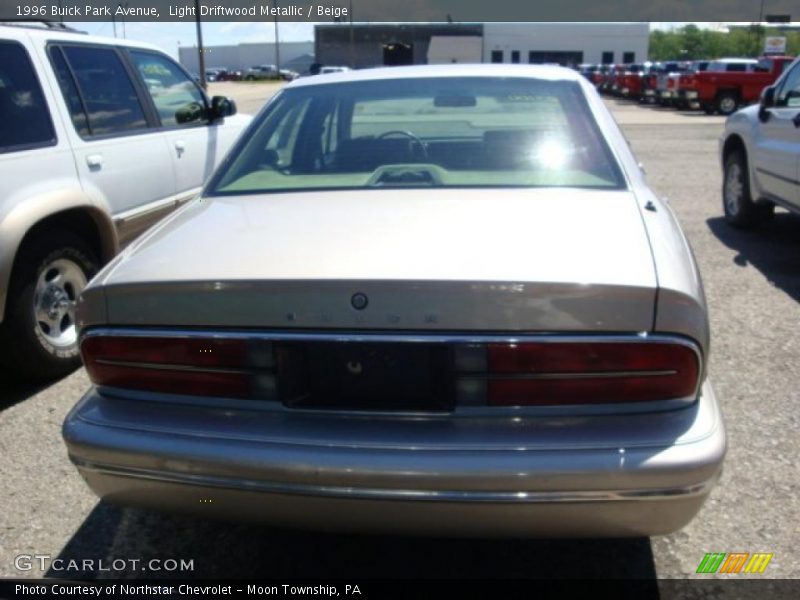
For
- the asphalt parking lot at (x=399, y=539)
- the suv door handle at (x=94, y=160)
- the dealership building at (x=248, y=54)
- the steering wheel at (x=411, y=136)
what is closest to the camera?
the asphalt parking lot at (x=399, y=539)

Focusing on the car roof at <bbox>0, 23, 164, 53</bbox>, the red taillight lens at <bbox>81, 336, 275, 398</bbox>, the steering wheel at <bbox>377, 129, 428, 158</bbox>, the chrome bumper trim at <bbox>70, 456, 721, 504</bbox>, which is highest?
the car roof at <bbox>0, 23, 164, 53</bbox>

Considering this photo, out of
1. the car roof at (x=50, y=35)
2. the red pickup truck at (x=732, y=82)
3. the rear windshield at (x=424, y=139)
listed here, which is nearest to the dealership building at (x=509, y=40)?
the red pickup truck at (x=732, y=82)

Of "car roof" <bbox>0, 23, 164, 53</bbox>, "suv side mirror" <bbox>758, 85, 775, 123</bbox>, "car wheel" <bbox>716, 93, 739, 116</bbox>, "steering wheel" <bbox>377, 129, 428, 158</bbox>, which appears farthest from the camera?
"car wheel" <bbox>716, 93, 739, 116</bbox>

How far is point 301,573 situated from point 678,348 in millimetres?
1426

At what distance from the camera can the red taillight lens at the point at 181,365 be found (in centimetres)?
222

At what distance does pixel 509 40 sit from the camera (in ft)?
232

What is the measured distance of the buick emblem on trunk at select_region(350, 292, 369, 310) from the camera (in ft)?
6.85

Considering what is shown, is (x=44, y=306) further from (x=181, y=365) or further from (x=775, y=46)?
(x=775, y=46)

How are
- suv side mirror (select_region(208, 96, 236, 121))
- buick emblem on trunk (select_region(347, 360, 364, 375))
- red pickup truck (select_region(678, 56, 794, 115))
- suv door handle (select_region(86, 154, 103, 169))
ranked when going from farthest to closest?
red pickup truck (select_region(678, 56, 794, 115)) → suv side mirror (select_region(208, 96, 236, 121)) → suv door handle (select_region(86, 154, 103, 169)) → buick emblem on trunk (select_region(347, 360, 364, 375))

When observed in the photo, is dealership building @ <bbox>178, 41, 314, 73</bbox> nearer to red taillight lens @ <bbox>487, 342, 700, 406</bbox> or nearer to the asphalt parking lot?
the asphalt parking lot

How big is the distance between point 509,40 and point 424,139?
71.6 m

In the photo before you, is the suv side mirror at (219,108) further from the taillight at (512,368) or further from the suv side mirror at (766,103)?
the suv side mirror at (766,103)

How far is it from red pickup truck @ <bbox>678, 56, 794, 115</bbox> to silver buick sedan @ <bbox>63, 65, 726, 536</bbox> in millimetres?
24891

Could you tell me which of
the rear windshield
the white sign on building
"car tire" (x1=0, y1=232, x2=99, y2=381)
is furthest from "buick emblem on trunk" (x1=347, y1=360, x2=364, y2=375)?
the white sign on building
